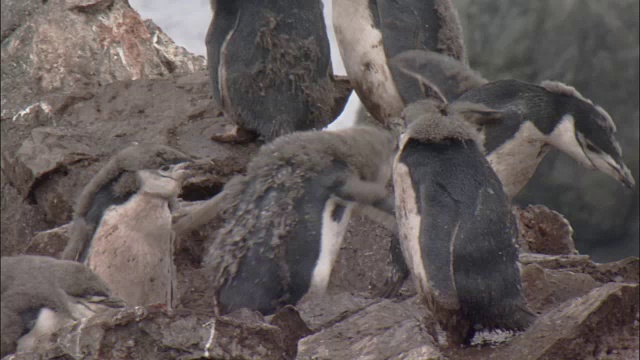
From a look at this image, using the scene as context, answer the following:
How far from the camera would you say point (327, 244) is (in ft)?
12.2

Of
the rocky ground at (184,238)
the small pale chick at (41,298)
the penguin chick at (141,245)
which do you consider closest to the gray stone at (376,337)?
the rocky ground at (184,238)

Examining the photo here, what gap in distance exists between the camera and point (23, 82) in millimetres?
6164

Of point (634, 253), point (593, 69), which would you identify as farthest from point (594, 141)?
point (593, 69)

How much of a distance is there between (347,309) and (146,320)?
626 mm

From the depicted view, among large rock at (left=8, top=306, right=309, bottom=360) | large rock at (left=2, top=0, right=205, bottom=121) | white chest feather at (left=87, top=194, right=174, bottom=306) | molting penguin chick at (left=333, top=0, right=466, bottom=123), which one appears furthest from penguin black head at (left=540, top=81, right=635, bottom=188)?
large rock at (left=2, top=0, right=205, bottom=121)

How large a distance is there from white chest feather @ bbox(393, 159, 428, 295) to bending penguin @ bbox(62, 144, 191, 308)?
0.88 meters

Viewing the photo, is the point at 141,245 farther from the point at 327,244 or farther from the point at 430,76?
the point at 430,76

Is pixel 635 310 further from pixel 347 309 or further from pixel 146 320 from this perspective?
pixel 146 320

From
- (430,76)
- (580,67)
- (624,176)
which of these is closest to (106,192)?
(430,76)

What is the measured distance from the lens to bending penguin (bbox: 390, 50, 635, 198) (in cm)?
439

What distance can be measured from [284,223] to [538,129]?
1.27 metres

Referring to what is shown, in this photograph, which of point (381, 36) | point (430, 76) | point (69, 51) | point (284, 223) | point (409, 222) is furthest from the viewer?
point (69, 51)

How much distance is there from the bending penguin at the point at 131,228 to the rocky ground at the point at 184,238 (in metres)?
0.24

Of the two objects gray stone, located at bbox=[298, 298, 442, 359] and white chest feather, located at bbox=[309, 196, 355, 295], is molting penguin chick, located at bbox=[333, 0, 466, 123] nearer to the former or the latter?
white chest feather, located at bbox=[309, 196, 355, 295]
